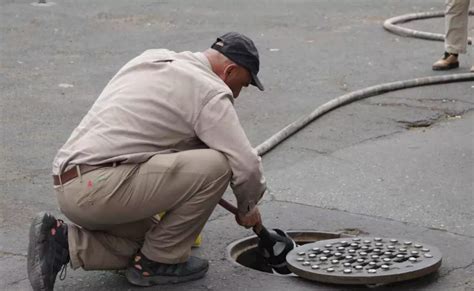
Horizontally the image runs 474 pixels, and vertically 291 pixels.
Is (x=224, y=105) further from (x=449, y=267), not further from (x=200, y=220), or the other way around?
(x=449, y=267)

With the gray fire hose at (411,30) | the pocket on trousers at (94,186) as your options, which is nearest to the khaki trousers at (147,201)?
the pocket on trousers at (94,186)

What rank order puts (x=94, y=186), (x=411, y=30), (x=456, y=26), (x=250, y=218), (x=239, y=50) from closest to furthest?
(x=94, y=186), (x=239, y=50), (x=250, y=218), (x=456, y=26), (x=411, y=30)

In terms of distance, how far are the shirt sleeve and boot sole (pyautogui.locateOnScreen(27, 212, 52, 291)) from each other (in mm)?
870

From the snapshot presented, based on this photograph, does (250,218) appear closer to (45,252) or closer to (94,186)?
(94,186)

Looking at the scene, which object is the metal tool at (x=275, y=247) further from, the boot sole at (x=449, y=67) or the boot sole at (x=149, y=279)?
the boot sole at (x=449, y=67)

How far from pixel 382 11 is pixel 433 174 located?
21.5 ft

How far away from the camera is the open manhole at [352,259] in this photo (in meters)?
4.89

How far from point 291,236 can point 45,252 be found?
1.57 meters

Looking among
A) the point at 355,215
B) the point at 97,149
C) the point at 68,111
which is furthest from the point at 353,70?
the point at 97,149

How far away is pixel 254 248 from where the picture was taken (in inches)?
221

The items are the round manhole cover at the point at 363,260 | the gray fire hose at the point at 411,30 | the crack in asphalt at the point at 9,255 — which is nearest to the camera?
the round manhole cover at the point at 363,260

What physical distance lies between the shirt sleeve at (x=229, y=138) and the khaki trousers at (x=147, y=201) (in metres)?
0.05

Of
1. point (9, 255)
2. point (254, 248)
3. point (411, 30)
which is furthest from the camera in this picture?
point (411, 30)

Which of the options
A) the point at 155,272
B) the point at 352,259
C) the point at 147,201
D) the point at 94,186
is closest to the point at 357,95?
the point at 352,259
